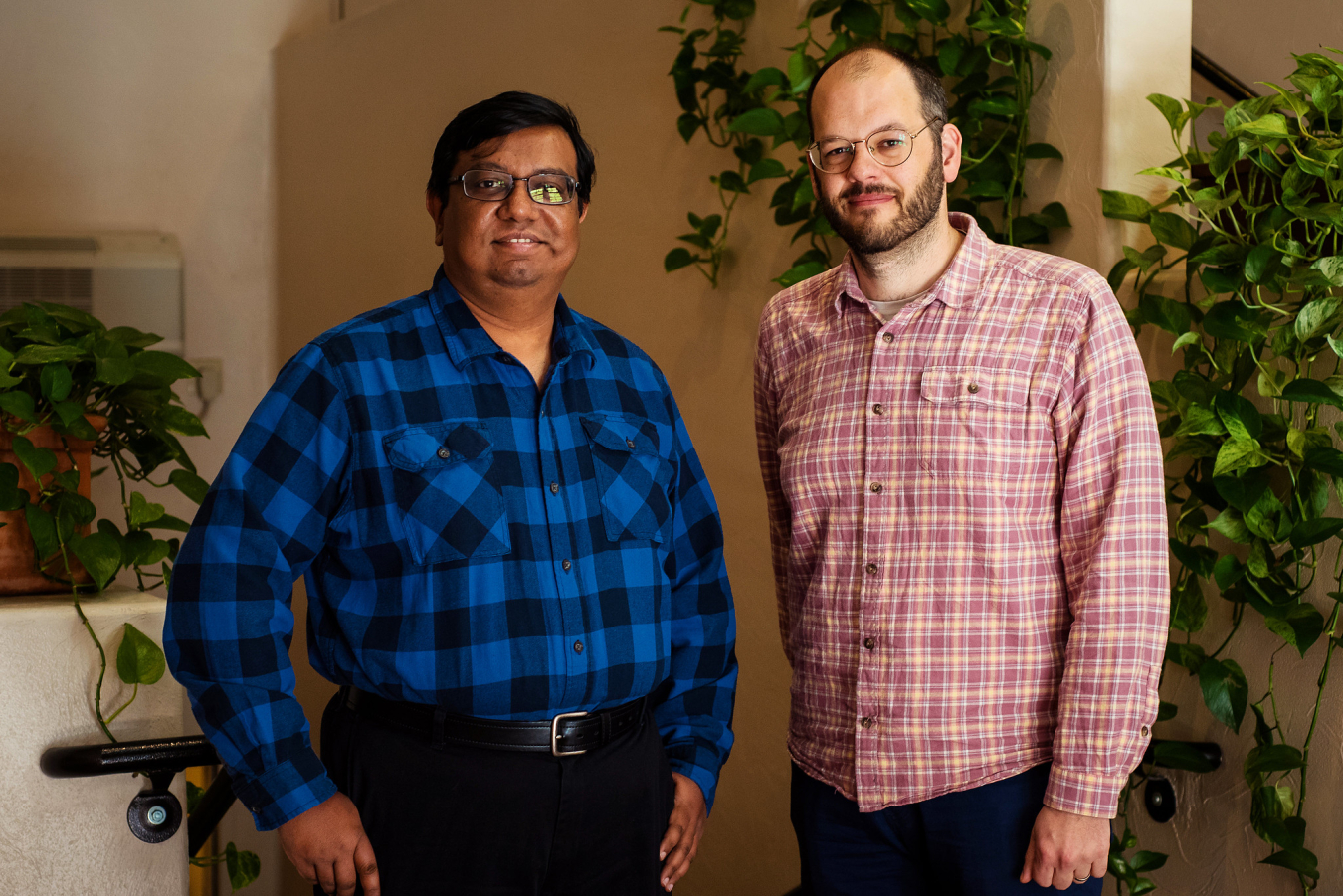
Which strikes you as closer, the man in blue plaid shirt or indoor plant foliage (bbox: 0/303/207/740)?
the man in blue plaid shirt

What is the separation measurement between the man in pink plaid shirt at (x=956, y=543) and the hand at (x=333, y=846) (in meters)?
0.55

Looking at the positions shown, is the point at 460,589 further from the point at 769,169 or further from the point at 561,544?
the point at 769,169

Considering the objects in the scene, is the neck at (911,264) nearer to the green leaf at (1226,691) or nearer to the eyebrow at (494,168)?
the eyebrow at (494,168)

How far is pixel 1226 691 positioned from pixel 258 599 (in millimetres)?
1295

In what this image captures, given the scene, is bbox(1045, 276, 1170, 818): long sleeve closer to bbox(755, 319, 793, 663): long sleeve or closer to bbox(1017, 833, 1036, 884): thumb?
bbox(1017, 833, 1036, 884): thumb

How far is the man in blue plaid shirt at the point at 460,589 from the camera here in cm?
133

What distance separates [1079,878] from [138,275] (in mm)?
3817

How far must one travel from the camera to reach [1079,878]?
4.31 ft

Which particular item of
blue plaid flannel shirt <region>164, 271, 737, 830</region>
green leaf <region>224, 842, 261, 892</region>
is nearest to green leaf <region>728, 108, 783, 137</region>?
blue plaid flannel shirt <region>164, 271, 737, 830</region>

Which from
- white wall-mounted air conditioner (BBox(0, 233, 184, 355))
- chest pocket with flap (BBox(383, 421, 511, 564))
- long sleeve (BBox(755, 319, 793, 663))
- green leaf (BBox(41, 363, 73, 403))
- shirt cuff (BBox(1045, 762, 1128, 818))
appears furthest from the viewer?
white wall-mounted air conditioner (BBox(0, 233, 184, 355))

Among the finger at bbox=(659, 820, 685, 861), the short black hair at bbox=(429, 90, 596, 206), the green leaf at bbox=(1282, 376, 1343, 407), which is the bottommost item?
the finger at bbox=(659, 820, 685, 861)

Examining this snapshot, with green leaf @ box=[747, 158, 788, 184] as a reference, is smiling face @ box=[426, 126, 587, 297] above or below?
below

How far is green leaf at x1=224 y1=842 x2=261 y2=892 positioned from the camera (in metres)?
1.90

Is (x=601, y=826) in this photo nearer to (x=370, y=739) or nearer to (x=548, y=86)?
(x=370, y=739)
